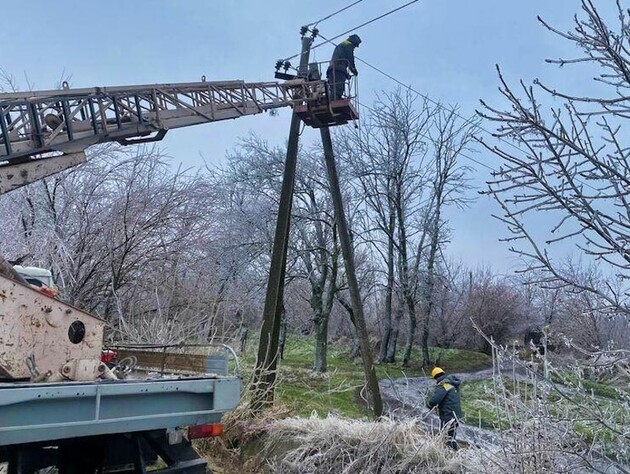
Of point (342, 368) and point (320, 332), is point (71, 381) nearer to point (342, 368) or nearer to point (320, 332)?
point (320, 332)

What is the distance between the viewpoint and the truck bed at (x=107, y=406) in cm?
364

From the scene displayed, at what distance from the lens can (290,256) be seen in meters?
23.3

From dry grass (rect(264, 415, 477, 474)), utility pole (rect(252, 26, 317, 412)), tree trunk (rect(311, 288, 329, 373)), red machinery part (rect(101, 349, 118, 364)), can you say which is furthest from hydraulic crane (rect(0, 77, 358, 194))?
tree trunk (rect(311, 288, 329, 373))

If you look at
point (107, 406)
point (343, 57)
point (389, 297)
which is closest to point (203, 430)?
point (107, 406)

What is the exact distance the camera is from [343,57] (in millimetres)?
10883

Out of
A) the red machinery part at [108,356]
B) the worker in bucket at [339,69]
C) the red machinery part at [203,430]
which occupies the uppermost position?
the worker in bucket at [339,69]

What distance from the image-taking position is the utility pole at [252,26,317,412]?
27.9 ft

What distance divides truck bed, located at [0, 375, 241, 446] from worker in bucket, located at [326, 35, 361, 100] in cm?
719

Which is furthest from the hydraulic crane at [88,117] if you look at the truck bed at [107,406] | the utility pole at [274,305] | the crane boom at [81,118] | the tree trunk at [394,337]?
the tree trunk at [394,337]

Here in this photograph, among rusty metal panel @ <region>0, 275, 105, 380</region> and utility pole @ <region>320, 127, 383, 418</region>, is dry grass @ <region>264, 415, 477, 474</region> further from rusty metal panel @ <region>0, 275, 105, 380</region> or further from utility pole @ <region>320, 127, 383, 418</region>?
utility pole @ <region>320, 127, 383, 418</region>

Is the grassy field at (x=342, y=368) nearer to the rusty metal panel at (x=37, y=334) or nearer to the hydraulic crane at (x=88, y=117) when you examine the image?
the hydraulic crane at (x=88, y=117)

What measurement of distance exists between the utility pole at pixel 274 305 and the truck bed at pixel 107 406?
3.77 metres

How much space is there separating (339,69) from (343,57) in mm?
294

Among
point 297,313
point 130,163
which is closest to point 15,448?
point 130,163
